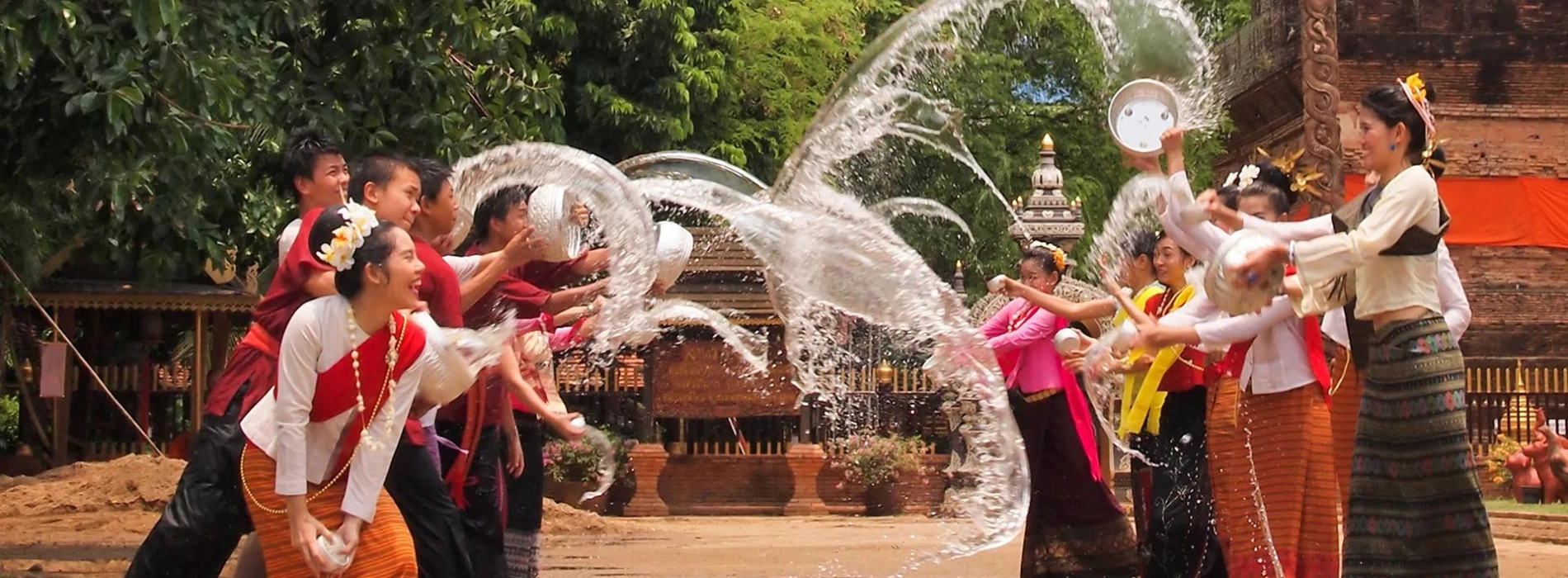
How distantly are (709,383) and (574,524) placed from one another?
3.05m

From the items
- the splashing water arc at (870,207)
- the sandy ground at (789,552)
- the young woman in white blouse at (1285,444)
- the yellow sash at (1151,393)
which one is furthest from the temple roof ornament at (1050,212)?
the young woman in white blouse at (1285,444)

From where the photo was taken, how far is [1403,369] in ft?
18.5

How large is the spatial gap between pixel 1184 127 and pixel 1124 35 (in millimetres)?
960

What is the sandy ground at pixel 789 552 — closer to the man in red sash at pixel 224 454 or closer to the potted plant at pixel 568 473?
the potted plant at pixel 568 473

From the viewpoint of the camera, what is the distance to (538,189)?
7.49 metres

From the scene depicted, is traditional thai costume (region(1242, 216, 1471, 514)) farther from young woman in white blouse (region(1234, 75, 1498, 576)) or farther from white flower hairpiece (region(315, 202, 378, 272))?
white flower hairpiece (region(315, 202, 378, 272))

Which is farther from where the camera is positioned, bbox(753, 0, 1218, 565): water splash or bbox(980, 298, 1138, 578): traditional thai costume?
bbox(980, 298, 1138, 578): traditional thai costume

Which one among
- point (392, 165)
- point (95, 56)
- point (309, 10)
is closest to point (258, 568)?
point (392, 165)

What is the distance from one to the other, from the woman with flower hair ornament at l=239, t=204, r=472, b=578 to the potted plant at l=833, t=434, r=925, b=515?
14257 millimetres

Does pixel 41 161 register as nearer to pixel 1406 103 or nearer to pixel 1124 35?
pixel 1124 35

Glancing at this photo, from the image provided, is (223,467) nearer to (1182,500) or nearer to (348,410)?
(348,410)

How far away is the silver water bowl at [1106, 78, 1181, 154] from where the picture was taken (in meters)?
6.68

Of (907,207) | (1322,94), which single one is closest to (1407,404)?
(907,207)

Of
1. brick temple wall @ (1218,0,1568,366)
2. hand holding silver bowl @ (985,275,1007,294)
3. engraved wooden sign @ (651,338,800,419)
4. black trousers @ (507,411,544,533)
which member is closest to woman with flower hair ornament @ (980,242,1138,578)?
hand holding silver bowl @ (985,275,1007,294)
